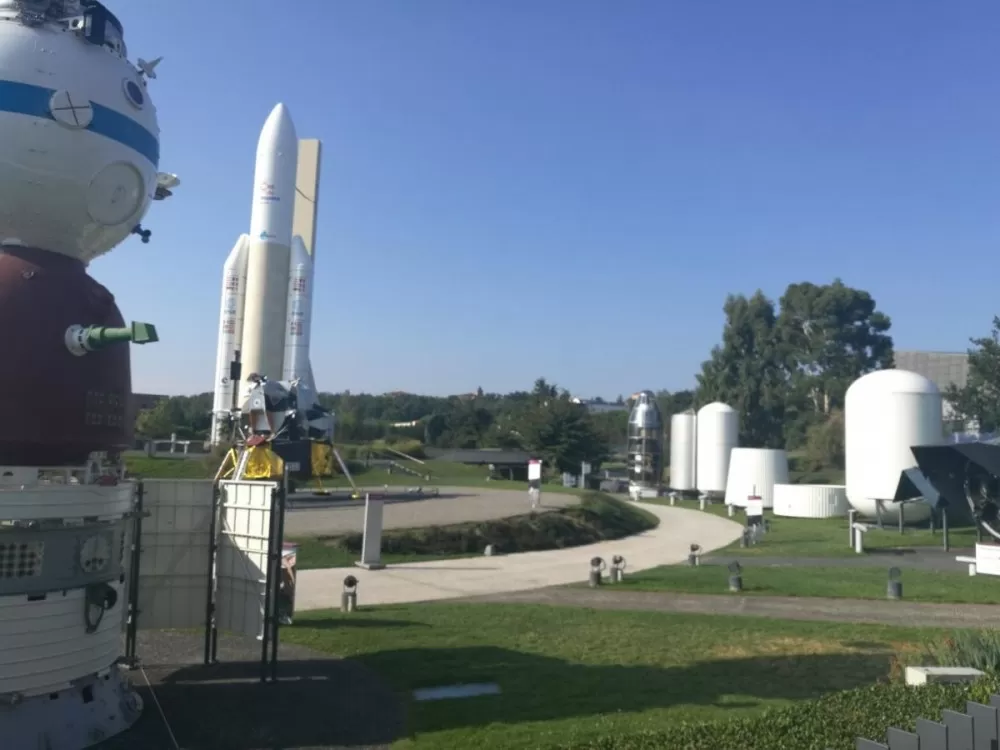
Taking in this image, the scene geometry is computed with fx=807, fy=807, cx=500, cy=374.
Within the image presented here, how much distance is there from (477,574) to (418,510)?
10.6 meters

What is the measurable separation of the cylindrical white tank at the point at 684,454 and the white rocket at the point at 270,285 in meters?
28.9

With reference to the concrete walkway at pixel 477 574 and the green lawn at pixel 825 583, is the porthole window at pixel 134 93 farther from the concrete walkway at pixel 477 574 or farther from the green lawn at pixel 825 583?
the green lawn at pixel 825 583

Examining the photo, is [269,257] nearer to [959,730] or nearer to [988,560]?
[988,560]

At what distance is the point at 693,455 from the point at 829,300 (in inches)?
1067

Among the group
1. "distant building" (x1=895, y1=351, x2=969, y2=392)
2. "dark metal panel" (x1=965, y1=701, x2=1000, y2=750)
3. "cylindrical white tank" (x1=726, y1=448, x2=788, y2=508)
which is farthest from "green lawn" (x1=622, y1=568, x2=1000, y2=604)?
"distant building" (x1=895, y1=351, x2=969, y2=392)

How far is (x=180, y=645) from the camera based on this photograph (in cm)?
1320

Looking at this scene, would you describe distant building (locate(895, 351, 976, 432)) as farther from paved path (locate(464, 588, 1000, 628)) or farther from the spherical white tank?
the spherical white tank

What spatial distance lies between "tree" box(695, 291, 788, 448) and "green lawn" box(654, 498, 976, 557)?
34875mm

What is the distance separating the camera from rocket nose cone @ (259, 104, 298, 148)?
46.3 metres

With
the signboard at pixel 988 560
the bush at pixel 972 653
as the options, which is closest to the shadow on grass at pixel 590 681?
the bush at pixel 972 653

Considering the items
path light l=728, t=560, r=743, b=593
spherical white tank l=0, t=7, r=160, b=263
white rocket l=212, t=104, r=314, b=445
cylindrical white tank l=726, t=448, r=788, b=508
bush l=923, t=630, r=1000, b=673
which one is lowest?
path light l=728, t=560, r=743, b=593

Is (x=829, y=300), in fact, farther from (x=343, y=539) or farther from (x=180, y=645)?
(x=180, y=645)

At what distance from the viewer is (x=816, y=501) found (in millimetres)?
42469

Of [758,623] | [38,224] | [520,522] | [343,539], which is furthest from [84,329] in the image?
[520,522]
